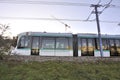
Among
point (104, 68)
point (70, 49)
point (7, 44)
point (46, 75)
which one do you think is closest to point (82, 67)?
point (104, 68)

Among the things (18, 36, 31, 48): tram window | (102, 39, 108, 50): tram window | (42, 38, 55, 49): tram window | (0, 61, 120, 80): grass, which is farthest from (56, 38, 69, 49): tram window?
(0, 61, 120, 80): grass

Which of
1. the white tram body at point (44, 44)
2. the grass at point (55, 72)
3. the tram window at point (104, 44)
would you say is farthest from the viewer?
the tram window at point (104, 44)

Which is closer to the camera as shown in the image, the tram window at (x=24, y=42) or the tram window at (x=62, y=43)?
the tram window at (x=24, y=42)

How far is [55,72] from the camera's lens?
1071 cm

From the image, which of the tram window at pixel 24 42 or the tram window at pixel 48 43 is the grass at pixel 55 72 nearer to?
the tram window at pixel 48 43

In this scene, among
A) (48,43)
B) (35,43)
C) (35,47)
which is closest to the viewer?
(35,47)

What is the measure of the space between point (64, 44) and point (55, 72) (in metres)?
9.64

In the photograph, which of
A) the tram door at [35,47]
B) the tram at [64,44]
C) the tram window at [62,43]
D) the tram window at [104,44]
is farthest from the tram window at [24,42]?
the tram window at [104,44]

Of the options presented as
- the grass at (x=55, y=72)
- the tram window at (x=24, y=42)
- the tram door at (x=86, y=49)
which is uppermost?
the tram window at (x=24, y=42)

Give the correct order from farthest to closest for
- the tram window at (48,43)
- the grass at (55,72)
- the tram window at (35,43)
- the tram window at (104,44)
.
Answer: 1. the tram window at (104,44)
2. the tram window at (48,43)
3. the tram window at (35,43)
4. the grass at (55,72)

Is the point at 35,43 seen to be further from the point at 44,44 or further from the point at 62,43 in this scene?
the point at 62,43

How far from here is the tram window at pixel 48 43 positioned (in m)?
20.0

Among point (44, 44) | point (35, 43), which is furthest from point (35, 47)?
point (44, 44)

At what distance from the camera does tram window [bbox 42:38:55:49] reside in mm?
19984
